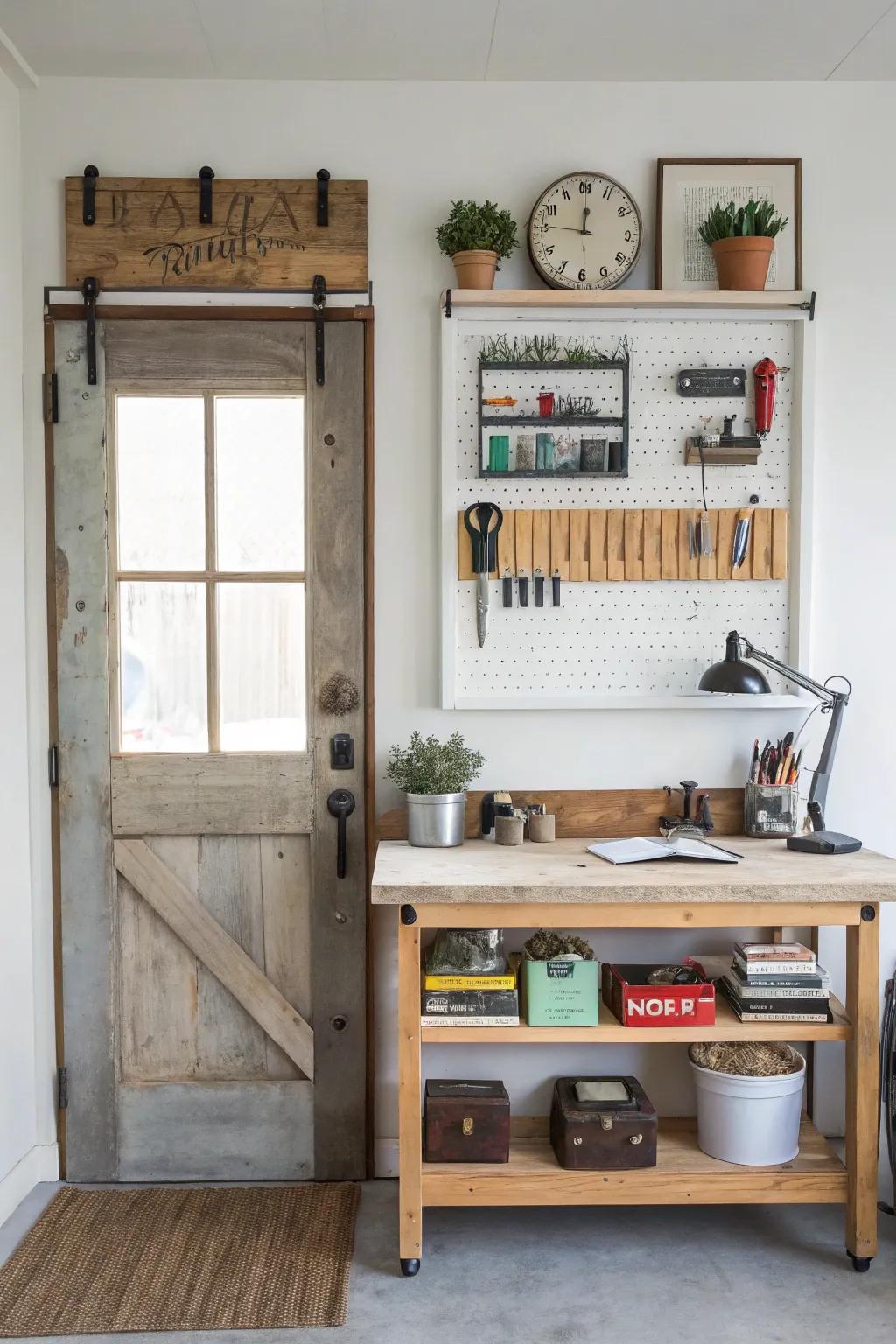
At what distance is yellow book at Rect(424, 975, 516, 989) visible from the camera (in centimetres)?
266

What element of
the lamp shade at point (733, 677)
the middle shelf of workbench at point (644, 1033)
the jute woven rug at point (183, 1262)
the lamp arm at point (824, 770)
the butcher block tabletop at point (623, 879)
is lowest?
the jute woven rug at point (183, 1262)

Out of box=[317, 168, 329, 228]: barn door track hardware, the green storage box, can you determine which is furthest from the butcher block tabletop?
box=[317, 168, 329, 228]: barn door track hardware

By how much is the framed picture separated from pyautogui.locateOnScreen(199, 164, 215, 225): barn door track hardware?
1.27 m

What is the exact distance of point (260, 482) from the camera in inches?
122

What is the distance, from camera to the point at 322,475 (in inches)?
121

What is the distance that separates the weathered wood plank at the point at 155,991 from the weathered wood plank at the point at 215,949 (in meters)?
0.03

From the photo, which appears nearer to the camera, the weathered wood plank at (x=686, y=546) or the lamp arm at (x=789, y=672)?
the lamp arm at (x=789, y=672)

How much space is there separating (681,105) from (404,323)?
3.32ft

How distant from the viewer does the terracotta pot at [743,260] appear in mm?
2951

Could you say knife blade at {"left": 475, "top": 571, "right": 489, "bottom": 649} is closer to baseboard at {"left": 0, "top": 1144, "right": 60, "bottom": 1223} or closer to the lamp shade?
the lamp shade

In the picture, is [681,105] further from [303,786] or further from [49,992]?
[49,992]

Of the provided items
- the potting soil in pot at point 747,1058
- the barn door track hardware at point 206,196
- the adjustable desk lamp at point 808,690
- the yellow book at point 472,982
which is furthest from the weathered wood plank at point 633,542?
the barn door track hardware at point 206,196

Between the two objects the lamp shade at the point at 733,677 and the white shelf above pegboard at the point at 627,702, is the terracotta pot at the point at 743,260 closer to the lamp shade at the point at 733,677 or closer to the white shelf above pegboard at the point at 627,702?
the lamp shade at the point at 733,677

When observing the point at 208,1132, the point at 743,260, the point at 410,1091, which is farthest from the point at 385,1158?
the point at 743,260
